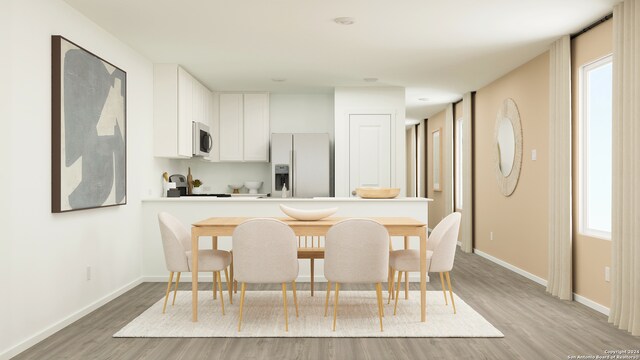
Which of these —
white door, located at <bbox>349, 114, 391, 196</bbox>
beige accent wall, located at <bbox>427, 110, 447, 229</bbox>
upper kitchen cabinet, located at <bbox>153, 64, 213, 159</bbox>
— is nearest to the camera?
upper kitchen cabinet, located at <bbox>153, 64, 213, 159</bbox>

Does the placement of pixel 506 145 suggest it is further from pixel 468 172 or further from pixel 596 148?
pixel 596 148

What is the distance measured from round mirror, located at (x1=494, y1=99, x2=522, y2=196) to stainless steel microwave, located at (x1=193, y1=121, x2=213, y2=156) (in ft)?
13.4

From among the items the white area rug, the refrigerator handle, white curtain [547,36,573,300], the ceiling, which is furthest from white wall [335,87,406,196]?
the white area rug

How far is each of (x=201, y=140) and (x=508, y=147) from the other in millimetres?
4115

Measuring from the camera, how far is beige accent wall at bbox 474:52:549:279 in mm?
5605

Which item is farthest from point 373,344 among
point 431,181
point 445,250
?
point 431,181

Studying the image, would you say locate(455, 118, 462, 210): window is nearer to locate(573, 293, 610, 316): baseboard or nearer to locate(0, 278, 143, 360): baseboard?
locate(573, 293, 610, 316): baseboard

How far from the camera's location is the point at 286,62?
5.95 m

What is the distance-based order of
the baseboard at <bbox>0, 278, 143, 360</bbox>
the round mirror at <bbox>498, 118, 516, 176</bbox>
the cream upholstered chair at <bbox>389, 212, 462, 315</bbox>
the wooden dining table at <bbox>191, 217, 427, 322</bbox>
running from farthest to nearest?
1. the round mirror at <bbox>498, 118, 516, 176</bbox>
2. the cream upholstered chair at <bbox>389, 212, 462, 315</bbox>
3. the wooden dining table at <bbox>191, 217, 427, 322</bbox>
4. the baseboard at <bbox>0, 278, 143, 360</bbox>

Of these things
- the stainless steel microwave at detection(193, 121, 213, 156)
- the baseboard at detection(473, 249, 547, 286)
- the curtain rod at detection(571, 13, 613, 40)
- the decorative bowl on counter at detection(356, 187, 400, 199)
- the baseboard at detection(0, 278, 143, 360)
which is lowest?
the baseboard at detection(473, 249, 547, 286)

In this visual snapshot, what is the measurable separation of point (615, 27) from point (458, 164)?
208 inches

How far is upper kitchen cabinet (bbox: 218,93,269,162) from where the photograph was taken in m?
7.83

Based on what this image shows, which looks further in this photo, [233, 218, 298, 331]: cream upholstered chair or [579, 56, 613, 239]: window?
[579, 56, 613, 239]: window

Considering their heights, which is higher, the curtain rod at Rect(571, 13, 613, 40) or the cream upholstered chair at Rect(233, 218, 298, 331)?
the curtain rod at Rect(571, 13, 613, 40)
